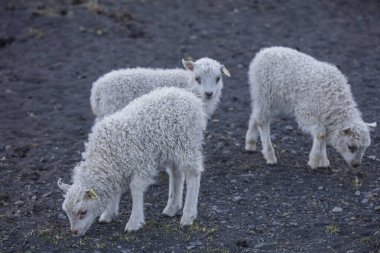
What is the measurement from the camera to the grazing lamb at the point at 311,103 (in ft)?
34.5

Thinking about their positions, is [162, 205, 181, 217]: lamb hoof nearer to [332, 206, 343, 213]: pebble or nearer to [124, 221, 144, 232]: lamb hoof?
[124, 221, 144, 232]: lamb hoof

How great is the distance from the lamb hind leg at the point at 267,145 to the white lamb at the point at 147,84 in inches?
38.1

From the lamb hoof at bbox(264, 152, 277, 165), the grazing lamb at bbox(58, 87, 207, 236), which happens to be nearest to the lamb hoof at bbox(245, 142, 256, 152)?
the lamb hoof at bbox(264, 152, 277, 165)

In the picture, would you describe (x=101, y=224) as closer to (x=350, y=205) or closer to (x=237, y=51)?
(x=350, y=205)

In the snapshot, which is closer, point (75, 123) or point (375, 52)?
point (75, 123)

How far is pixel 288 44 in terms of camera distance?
16859mm

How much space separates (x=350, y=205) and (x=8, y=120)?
7.56 m

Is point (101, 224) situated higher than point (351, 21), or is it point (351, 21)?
point (351, 21)

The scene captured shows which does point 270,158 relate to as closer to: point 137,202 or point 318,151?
point 318,151

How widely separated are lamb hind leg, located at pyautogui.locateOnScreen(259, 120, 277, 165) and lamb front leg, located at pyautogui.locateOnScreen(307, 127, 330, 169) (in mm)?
636

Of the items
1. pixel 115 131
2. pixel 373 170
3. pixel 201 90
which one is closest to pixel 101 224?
pixel 115 131

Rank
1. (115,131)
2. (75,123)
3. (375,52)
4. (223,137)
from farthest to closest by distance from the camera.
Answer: (375,52) → (75,123) → (223,137) → (115,131)

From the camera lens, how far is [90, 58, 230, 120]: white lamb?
426 inches

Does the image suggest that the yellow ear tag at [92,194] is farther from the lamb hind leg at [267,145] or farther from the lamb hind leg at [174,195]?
the lamb hind leg at [267,145]
